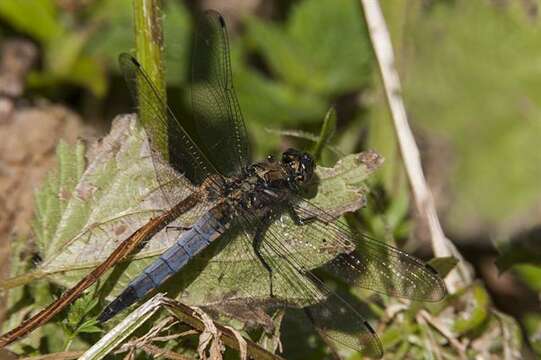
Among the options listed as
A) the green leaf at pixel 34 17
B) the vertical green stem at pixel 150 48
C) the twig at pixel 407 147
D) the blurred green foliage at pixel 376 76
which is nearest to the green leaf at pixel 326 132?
the twig at pixel 407 147

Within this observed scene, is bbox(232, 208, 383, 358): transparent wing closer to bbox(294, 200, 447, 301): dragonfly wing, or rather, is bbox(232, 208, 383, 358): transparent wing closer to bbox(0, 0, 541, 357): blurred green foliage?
bbox(294, 200, 447, 301): dragonfly wing

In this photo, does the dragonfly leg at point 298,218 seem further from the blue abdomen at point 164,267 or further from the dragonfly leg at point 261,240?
the blue abdomen at point 164,267

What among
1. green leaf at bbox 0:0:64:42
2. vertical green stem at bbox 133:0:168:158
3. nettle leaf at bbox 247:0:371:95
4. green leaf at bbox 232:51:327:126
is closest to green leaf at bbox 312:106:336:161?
vertical green stem at bbox 133:0:168:158

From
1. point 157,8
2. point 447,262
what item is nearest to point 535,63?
point 447,262

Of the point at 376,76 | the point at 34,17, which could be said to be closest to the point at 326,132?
the point at 376,76

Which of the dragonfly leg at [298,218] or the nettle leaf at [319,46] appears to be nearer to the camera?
the dragonfly leg at [298,218]

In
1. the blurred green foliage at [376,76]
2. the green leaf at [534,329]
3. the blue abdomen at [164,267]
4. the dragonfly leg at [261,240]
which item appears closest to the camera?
the blue abdomen at [164,267]
